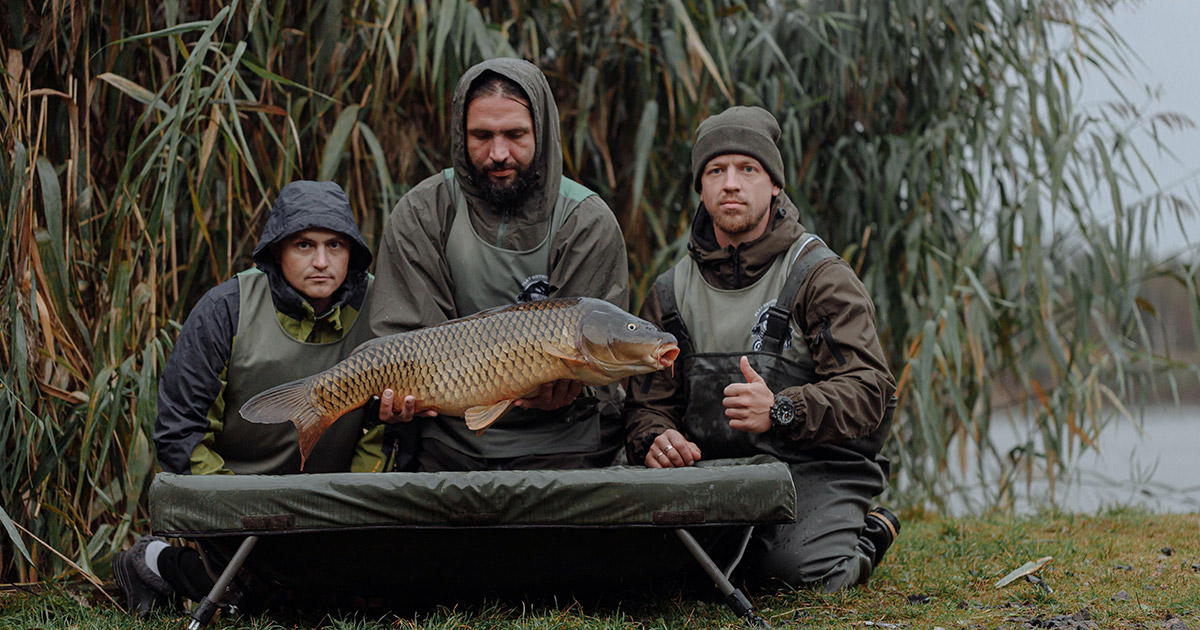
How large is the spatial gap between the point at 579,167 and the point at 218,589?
6.74 ft

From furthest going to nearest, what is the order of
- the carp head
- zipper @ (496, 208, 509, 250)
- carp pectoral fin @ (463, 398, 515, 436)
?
zipper @ (496, 208, 509, 250) → carp pectoral fin @ (463, 398, 515, 436) → the carp head

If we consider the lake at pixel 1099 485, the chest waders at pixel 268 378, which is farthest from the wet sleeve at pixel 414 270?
the lake at pixel 1099 485

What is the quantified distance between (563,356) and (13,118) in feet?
5.35

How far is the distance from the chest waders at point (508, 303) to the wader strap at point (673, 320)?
0.87ft

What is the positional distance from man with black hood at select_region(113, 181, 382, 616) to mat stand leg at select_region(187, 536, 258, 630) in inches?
11.9

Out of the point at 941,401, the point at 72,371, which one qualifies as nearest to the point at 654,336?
the point at 72,371

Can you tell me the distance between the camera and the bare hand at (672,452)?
2719mm

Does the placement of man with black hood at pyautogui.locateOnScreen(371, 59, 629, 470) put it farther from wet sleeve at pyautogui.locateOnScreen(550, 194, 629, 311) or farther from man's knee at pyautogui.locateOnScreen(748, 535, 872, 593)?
man's knee at pyautogui.locateOnScreen(748, 535, 872, 593)

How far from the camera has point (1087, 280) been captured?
13.8ft

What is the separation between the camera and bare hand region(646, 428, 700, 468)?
272 centimetres

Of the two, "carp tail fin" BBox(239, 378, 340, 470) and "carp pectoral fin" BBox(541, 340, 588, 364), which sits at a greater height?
"carp pectoral fin" BBox(541, 340, 588, 364)

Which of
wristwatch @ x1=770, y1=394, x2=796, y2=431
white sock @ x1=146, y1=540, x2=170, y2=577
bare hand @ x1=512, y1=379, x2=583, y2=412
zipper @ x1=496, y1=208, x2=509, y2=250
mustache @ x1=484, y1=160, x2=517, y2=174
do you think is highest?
mustache @ x1=484, y1=160, x2=517, y2=174

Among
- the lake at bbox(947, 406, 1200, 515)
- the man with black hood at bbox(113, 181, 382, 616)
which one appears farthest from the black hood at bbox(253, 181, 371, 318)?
the lake at bbox(947, 406, 1200, 515)

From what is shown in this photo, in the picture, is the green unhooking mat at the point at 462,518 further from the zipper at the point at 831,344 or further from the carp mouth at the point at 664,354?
the zipper at the point at 831,344
